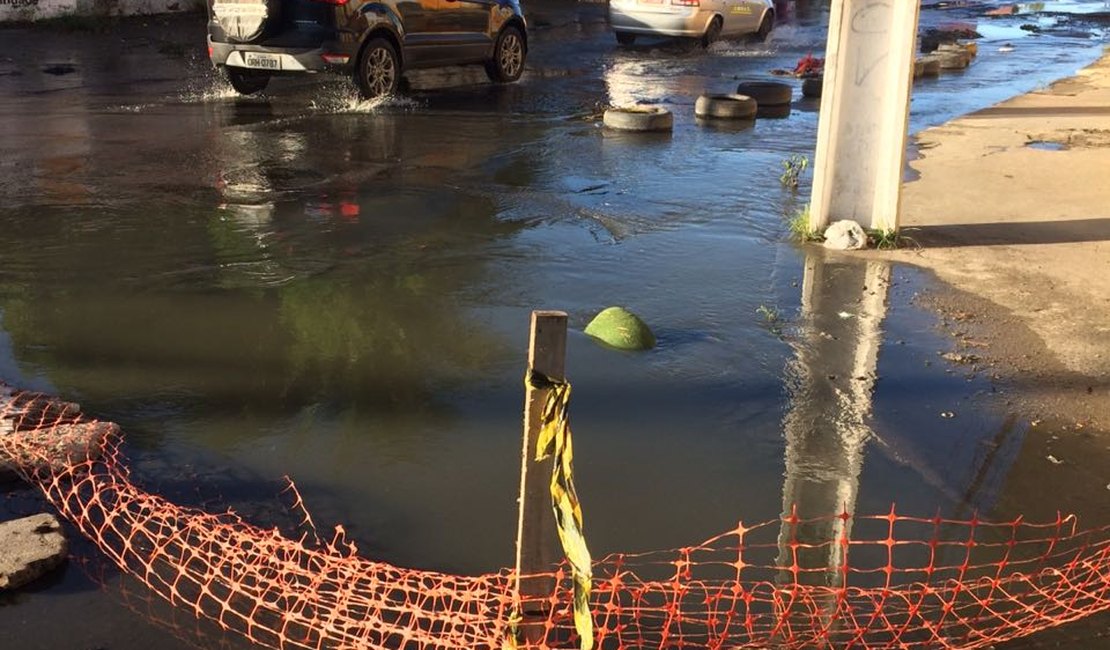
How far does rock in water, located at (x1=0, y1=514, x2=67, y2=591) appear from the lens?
3648 millimetres

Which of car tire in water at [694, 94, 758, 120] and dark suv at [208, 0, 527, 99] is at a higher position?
dark suv at [208, 0, 527, 99]

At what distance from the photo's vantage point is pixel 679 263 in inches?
287

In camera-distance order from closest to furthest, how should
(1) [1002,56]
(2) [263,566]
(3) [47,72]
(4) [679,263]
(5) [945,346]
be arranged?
(2) [263,566], (5) [945,346], (4) [679,263], (3) [47,72], (1) [1002,56]

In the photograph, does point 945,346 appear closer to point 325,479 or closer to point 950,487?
point 950,487

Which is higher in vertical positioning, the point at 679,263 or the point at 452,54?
the point at 452,54

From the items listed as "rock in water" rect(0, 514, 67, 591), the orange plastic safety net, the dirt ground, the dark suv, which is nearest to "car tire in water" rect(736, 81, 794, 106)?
the dirt ground

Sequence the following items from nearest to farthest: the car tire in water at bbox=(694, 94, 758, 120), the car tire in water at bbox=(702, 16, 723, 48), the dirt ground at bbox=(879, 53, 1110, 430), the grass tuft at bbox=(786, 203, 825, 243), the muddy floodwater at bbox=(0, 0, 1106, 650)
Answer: the muddy floodwater at bbox=(0, 0, 1106, 650), the dirt ground at bbox=(879, 53, 1110, 430), the grass tuft at bbox=(786, 203, 825, 243), the car tire in water at bbox=(694, 94, 758, 120), the car tire in water at bbox=(702, 16, 723, 48)

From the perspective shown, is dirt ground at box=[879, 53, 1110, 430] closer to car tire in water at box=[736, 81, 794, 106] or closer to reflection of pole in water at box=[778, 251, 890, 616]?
reflection of pole in water at box=[778, 251, 890, 616]

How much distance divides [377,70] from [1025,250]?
8253 millimetres

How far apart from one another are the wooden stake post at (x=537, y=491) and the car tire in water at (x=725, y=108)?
10.6 m

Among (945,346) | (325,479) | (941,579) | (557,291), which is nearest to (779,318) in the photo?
(945,346)

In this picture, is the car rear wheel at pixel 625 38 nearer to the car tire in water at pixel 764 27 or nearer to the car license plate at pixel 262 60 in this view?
the car tire in water at pixel 764 27

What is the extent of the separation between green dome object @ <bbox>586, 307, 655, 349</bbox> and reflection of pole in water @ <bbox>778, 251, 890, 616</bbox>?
79cm

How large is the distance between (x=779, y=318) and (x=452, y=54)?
30.6ft
